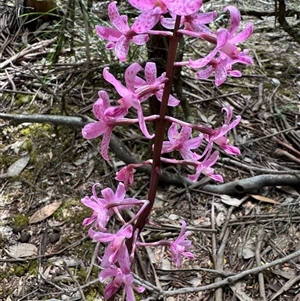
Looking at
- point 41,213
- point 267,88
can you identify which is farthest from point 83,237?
point 267,88

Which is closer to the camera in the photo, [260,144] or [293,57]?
[260,144]

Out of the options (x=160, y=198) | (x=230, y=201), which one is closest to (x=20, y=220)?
(x=160, y=198)

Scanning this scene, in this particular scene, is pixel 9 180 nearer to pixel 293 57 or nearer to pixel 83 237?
pixel 83 237

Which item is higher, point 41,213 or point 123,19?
point 123,19

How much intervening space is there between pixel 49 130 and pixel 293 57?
6.56 feet

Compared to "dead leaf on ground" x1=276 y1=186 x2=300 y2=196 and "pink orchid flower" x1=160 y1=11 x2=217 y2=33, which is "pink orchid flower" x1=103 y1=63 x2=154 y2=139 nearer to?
"pink orchid flower" x1=160 y1=11 x2=217 y2=33

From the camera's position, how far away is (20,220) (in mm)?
2309

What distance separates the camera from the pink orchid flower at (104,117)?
101 cm

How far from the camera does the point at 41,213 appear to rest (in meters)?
2.33

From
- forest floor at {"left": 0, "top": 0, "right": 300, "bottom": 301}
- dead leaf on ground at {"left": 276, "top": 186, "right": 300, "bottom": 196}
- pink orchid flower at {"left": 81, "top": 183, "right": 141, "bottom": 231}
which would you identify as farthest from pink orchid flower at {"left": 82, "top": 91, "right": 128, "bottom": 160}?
dead leaf on ground at {"left": 276, "top": 186, "right": 300, "bottom": 196}

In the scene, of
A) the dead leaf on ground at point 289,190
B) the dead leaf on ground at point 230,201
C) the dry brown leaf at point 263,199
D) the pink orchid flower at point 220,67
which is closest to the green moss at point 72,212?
the dead leaf on ground at point 230,201

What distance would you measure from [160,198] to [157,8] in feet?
5.31

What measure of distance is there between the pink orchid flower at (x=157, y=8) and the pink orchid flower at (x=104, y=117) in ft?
0.57

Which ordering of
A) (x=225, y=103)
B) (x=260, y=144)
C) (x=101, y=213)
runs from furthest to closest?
1. (x=225, y=103)
2. (x=260, y=144)
3. (x=101, y=213)
